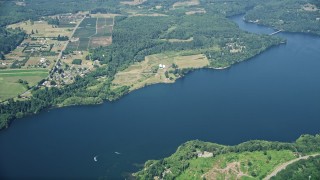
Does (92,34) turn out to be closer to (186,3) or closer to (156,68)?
(156,68)

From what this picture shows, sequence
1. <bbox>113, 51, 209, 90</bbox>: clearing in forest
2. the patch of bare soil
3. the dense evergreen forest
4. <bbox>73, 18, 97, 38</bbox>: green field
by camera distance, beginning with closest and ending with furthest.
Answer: the dense evergreen forest, <bbox>113, 51, 209, 90</bbox>: clearing in forest, the patch of bare soil, <bbox>73, 18, 97, 38</bbox>: green field

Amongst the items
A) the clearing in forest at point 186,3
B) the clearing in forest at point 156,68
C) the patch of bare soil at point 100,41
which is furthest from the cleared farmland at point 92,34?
the clearing in forest at point 186,3

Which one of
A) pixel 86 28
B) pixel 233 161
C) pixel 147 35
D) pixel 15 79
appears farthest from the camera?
pixel 86 28

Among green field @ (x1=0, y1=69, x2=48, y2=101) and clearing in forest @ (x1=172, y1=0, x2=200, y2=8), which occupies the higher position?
clearing in forest @ (x1=172, y1=0, x2=200, y2=8)

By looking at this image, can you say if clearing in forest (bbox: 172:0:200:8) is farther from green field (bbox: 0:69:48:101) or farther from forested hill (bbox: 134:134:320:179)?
forested hill (bbox: 134:134:320:179)

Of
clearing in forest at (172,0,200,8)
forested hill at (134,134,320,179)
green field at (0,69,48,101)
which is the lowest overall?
green field at (0,69,48,101)

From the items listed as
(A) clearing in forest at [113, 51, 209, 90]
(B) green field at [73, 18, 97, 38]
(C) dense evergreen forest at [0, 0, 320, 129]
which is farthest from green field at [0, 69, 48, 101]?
(B) green field at [73, 18, 97, 38]

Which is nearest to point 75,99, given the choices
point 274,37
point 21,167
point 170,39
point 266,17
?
point 21,167

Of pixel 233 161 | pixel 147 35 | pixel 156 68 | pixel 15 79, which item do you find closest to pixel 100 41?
pixel 147 35
